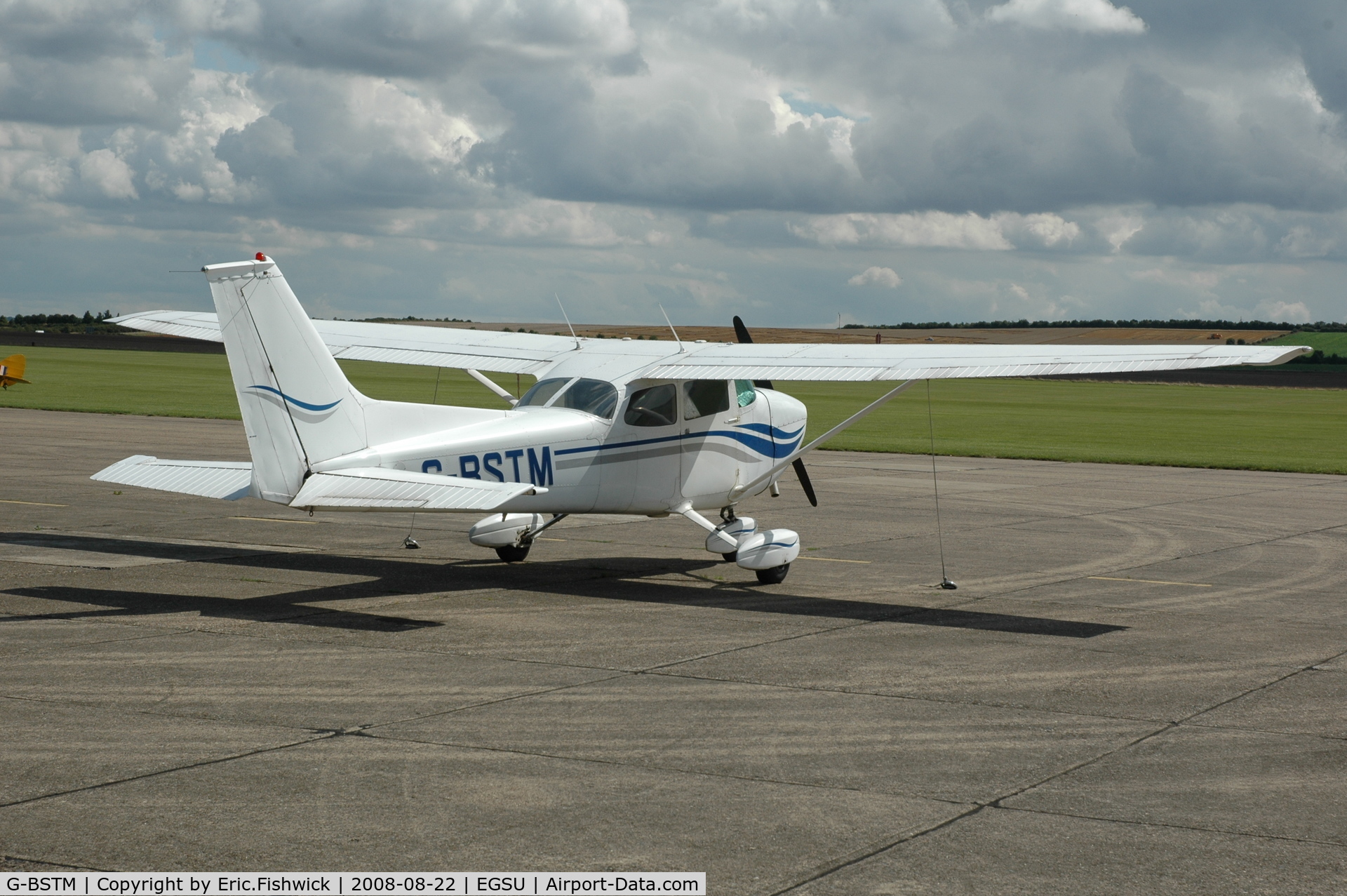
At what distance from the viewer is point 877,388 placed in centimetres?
8006

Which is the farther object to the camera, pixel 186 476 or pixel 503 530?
pixel 503 530

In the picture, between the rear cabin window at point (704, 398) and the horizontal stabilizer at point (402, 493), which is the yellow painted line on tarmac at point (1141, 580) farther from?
the horizontal stabilizer at point (402, 493)

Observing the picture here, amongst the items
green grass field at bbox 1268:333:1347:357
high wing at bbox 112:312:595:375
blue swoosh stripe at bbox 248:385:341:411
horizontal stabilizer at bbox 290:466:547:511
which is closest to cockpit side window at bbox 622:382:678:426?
high wing at bbox 112:312:595:375

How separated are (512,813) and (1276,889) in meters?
3.23

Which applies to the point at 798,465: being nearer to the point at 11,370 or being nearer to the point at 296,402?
the point at 296,402

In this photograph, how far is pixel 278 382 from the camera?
426 inches

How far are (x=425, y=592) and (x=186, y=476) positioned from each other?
238 cm

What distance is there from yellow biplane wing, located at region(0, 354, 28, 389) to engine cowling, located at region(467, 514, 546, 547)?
132 feet

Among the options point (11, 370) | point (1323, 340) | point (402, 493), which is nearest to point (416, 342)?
point (402, 493)

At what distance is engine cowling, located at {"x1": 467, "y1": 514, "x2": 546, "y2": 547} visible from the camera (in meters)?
13.7

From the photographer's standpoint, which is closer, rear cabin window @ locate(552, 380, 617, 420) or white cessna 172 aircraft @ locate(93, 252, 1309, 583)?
white cessna 172 aircraft @ locate(93, 252, 1309, 583)

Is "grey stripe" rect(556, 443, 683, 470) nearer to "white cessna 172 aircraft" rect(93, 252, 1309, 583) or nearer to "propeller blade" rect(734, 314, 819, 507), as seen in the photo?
"white cessna 172 aircraft" rect(93, 252, 1309, 583)

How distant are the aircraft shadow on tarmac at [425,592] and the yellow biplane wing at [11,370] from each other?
36.6m

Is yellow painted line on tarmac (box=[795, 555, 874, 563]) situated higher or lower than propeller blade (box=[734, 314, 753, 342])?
lower
